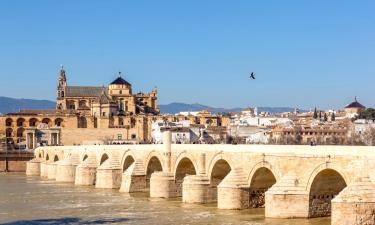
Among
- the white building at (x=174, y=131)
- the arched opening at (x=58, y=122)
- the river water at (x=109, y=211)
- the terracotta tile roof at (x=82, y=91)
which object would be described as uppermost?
the terracotta tile roof at (x=82, y=91)

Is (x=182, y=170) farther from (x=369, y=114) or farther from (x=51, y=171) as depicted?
(x=369, y=114)

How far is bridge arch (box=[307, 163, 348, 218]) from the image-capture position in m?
26.0

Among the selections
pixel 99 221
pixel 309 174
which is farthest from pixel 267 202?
pixel 99 221

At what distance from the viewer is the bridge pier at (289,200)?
25938 millimetres

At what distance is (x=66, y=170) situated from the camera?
2191 inches

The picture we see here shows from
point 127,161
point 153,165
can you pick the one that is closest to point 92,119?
point 127,161

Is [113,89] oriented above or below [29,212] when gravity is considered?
above

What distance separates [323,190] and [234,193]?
4.64m

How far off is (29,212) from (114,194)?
9.09m

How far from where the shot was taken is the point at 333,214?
2244 centimetres

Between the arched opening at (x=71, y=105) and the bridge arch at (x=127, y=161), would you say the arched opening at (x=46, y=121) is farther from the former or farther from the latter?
the bridge arch at (x=127, y=161)

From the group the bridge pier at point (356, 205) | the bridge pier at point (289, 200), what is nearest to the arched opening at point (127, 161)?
the bridge pier at point (289, 200)

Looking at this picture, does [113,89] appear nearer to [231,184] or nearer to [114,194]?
[114,194]

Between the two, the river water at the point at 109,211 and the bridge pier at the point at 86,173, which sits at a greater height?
the bridge pier at the point at 86,173
